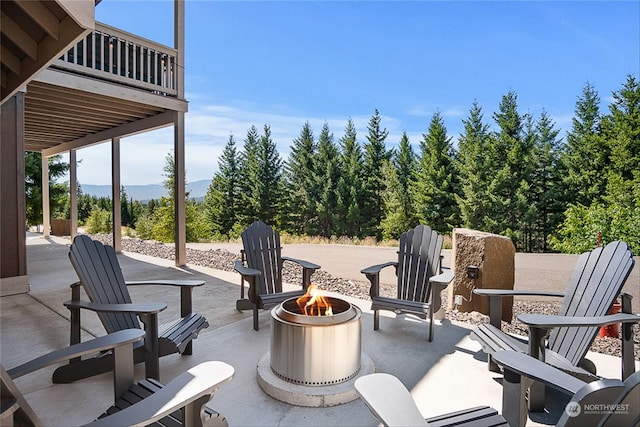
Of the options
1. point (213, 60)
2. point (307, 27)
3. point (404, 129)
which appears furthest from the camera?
point (213, 60)

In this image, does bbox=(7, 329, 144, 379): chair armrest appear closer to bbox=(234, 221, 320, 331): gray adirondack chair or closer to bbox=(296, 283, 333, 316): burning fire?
bbox=(296, 283, 333, 316): burning fire

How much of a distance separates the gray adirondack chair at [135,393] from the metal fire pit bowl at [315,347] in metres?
0.76

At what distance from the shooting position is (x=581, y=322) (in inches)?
76.2

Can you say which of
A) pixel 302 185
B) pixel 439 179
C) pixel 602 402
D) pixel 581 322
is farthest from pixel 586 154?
pixel 602 402

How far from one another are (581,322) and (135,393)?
2224mm

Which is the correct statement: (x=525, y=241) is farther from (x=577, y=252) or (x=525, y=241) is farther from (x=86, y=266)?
(x=86, y=266)

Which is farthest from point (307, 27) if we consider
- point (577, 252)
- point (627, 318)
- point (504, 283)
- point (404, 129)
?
point (627, 318)

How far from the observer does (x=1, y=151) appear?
4.75 meters

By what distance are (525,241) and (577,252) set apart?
8.97 meters

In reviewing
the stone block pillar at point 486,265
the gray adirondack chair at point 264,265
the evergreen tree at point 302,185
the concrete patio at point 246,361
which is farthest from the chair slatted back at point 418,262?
the evergreen tree at point 302,185

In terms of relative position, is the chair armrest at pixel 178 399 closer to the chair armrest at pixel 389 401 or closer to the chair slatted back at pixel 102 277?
the chair armrest at pixel 389 401

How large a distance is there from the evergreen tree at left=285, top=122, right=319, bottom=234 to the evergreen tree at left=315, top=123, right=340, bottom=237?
0.41 meters

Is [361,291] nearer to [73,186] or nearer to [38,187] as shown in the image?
[73,186]

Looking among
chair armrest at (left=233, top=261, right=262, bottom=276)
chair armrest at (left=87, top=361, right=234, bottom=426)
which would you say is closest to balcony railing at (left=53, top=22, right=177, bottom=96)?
chair armrest at (left=233, top=261, right=262, bottom=276)
